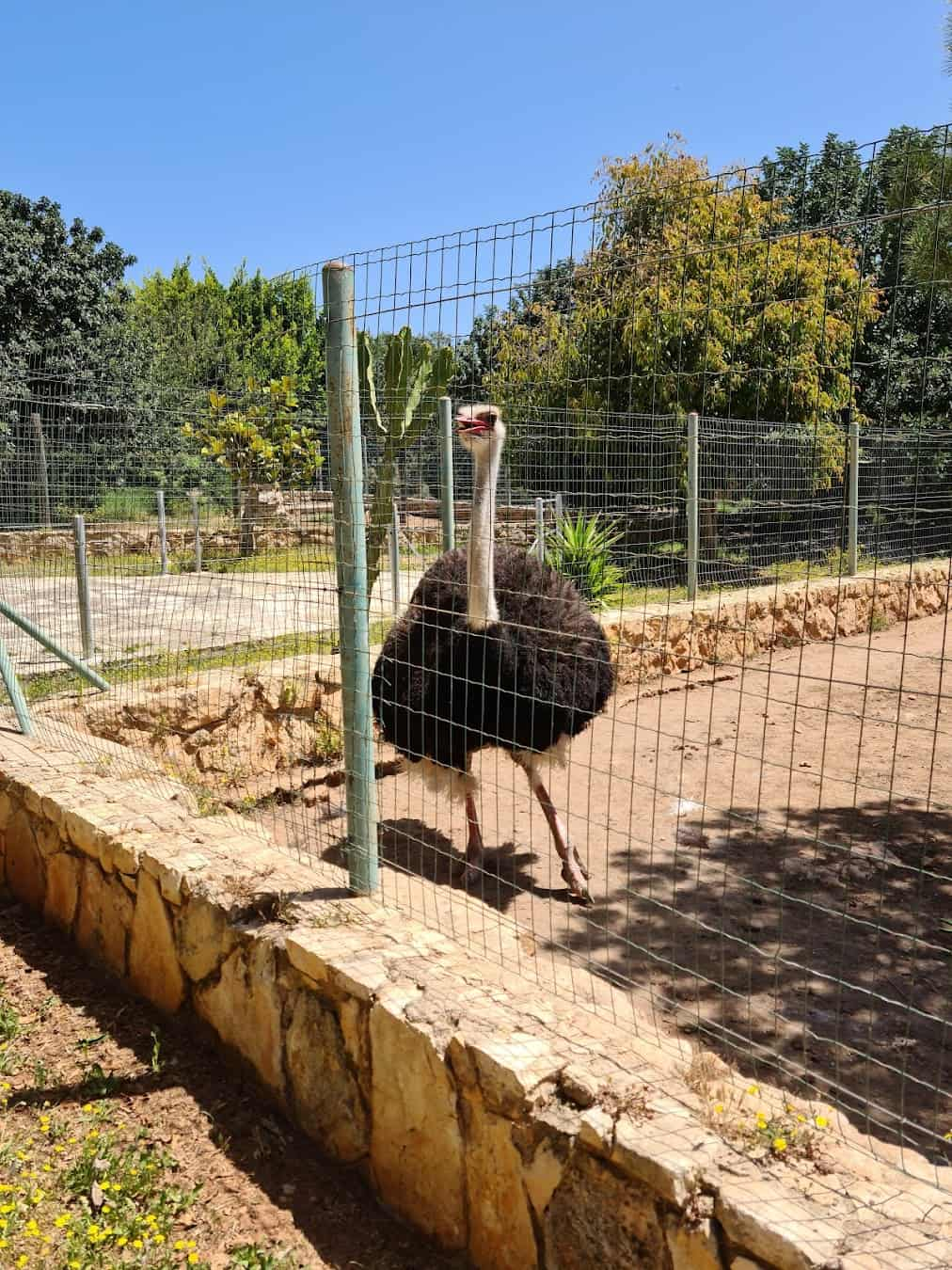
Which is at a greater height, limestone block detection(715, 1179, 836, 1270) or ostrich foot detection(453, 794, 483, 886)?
limestone block detection(715, 1179, 836, 1270)

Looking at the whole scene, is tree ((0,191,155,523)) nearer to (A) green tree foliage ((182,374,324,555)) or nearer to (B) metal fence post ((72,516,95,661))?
(A) green tree foliage ((182,374,324,555))

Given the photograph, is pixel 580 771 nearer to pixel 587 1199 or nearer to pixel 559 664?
pixel 559 664

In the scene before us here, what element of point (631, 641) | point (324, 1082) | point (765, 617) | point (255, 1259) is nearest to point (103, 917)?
point (324, 1082)

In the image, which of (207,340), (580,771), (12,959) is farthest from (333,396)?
(207,340)

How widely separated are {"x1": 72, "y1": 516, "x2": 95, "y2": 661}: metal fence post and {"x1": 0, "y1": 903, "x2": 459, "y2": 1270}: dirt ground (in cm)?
302

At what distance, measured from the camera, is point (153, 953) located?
363cm

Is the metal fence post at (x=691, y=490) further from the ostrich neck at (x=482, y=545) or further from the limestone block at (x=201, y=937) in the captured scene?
the limestone block at (x=201, y=937)

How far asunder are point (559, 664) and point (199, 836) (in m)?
1.63

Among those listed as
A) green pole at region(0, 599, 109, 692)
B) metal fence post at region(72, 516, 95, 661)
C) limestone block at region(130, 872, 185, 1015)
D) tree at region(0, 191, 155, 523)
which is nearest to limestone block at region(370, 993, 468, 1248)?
→ limestone block at region(130, 872, 185, 1015)

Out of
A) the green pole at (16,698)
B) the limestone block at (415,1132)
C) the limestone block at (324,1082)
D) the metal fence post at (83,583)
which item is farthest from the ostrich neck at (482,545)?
the metal fence post at (83,583)

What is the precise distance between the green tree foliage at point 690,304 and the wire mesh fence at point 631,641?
0.04m

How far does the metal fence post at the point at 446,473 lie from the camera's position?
6.83 metres

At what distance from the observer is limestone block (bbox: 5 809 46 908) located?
14.5ft

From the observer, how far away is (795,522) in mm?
10281
